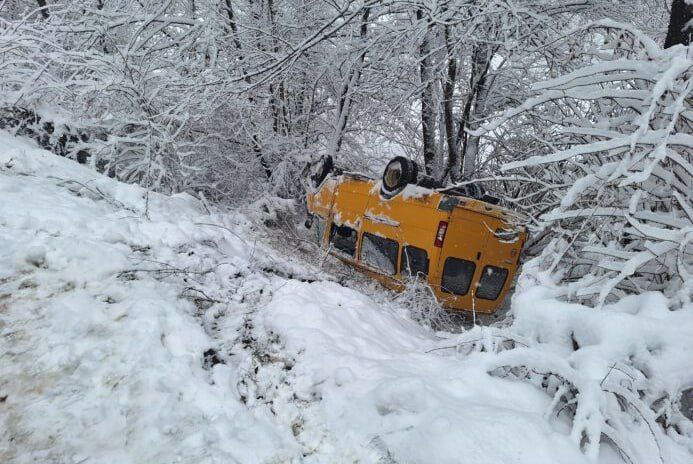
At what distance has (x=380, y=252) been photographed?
5.88m

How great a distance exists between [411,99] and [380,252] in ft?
12.2

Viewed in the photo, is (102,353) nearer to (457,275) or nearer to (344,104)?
(457,275)

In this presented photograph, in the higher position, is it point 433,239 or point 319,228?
point 433,239

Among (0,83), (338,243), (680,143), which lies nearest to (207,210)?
(338,243)

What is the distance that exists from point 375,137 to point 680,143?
9.26m

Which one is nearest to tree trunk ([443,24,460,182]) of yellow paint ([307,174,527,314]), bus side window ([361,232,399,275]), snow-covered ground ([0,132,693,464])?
yellow paint ([307,174,527,314])

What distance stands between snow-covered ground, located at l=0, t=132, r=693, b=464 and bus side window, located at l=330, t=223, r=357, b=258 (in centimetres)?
298

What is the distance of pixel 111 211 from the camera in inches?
171

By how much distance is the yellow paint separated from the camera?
5.14 metres

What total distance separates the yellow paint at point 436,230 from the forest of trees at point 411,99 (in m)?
0.68

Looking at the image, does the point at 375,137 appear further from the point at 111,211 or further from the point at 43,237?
the point at 43,237

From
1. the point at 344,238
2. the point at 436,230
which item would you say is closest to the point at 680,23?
the point at 436,230

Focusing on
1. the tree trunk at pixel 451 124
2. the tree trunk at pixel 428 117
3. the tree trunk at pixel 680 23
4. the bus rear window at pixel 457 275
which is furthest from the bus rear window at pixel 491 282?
the tree trunk at pixel 428 117

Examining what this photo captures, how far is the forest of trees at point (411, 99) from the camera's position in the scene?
8.61 ft
